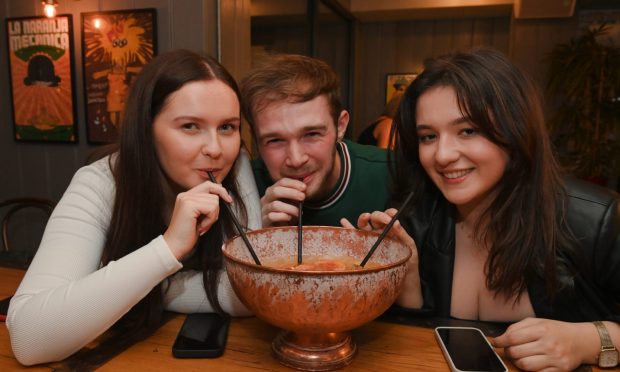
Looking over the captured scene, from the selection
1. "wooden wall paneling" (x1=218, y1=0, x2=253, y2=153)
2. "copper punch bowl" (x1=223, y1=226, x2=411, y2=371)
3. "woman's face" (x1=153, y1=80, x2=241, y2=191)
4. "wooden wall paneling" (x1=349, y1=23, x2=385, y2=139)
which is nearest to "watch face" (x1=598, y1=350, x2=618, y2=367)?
"copper punch bowl" (x1=223, y1=226, x2=411, y2=371)

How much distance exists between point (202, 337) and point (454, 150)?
0.71 meters

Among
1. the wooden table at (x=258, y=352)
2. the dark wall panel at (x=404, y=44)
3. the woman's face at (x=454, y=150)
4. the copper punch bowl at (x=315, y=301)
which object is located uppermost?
the dark wall panel at (x=404, y=44)

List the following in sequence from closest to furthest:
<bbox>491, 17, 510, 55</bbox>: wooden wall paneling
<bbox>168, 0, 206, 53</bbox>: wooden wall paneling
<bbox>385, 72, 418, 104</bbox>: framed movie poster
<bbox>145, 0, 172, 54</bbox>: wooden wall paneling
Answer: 1. <bbox>168, 0, 206, 53</bbox>: wooden wall paneling
2. <bbox>145, 0, 172, 54</bbox>: wooden wall paneling
3. <bbox>491, 17, 510, 55</bbox>: wooden wall paneling
4. <bbox>385, 72, 418, 104</bbox>: framed movie poster

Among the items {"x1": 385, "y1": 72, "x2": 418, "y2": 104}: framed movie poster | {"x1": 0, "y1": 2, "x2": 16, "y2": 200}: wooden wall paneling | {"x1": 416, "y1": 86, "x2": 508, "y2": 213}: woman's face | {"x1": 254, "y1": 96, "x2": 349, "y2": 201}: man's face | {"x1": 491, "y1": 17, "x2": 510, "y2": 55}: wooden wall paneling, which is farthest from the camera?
{"x1": 385, "y1": 72, "x2": 418, "y2": 104}: framed movie poster

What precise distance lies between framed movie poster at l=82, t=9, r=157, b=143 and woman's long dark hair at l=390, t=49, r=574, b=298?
7.16ft

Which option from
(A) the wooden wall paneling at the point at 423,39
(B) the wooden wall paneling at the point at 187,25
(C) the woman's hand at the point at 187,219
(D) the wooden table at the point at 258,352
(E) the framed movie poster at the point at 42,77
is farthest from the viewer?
(A) the wooden wall paneling at the point at 423,39

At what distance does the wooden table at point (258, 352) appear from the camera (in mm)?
838

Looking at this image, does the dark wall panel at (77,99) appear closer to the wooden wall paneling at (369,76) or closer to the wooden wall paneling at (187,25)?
the wooden wall paneling at (187,25)

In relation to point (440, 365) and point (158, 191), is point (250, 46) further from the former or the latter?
point (440, 365)

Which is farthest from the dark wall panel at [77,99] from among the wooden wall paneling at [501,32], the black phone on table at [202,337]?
the wooden wall paneling at [501,32]

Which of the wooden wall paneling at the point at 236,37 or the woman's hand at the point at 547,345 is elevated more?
the wooden wall paneling at the point at 236,37

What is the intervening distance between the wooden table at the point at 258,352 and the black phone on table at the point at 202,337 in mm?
13

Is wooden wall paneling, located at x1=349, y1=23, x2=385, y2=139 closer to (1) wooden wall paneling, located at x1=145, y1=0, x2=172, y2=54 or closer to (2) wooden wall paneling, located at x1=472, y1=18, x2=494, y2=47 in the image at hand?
(2) wooden wall paneling, located at x1=472, y1=18, x2=494, y2=47

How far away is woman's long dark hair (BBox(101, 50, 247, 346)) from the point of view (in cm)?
117
